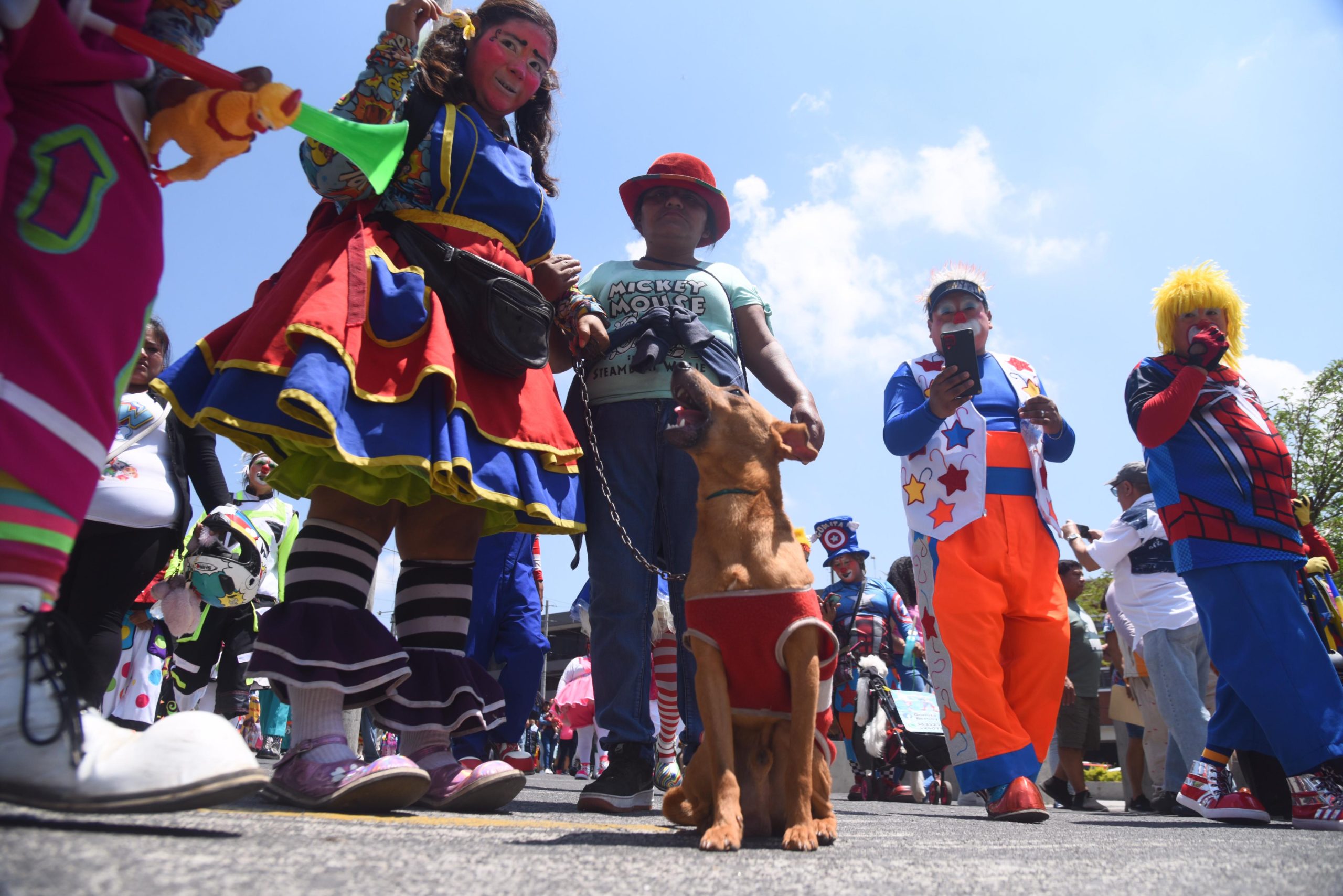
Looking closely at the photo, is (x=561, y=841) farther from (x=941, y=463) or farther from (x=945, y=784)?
(x=945, y=784)

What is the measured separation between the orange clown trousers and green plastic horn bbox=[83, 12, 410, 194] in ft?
9.06

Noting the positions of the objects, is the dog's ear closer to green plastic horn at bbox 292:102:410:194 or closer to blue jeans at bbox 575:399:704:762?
blue jeans at bbox 575:399:704:762

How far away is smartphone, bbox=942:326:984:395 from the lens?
12.8 feet

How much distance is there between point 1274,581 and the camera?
146 inches

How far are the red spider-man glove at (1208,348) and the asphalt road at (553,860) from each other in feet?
6.82

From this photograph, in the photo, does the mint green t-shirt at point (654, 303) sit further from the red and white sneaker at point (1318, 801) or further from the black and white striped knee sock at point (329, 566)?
the red and white sneaker at point (1318, 801)

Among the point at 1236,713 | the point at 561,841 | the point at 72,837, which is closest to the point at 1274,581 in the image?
the point at 1236,713

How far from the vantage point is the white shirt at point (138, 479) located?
3471mm

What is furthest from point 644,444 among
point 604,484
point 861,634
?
point 861,634

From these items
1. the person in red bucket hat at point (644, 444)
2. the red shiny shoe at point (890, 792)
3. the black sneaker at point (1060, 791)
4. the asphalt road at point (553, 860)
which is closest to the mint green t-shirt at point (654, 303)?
the person in red bucket hat at point (644, 444)

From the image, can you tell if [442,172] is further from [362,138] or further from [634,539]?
[634,539]

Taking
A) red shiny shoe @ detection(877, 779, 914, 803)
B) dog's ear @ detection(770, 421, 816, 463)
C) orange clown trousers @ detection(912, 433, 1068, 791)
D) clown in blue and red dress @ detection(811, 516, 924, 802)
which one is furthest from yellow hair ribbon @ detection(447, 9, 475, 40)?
red shiny shoe @ detection(877, 779, 914, 803)

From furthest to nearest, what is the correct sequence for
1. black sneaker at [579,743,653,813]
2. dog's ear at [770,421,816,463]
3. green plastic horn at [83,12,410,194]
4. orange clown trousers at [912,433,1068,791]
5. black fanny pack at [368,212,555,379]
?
orange clown trousers at [912,433,1068,791] < black sneaker at [579,743,653,813] < dog's ear at [770,421,816,463] < black fanny pack at [368,212,555,379] < green plastic horn at [83,12,410,194]

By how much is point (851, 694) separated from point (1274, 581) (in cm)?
459
